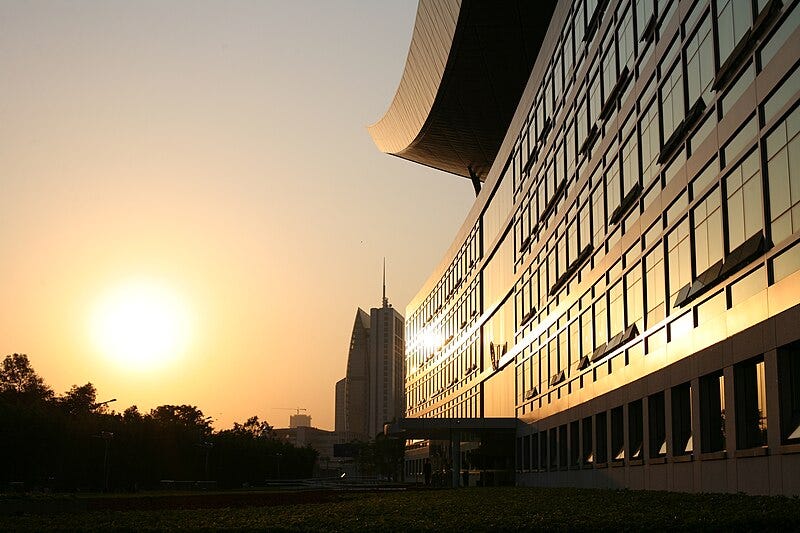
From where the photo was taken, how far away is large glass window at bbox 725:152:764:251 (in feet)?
85.0

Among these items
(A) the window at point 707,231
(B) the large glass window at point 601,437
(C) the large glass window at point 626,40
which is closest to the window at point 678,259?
(A) the window at point 707,231

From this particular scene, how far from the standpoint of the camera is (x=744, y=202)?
2689 cm

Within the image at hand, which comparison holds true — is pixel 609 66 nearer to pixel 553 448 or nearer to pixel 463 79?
pixel 553 448

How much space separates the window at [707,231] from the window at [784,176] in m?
3.83

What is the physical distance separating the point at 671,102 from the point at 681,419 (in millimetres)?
10442

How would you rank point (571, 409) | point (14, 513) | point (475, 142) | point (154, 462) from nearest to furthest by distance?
point (14, 513), point (571, 409), point (154, 462), point (475, 142)

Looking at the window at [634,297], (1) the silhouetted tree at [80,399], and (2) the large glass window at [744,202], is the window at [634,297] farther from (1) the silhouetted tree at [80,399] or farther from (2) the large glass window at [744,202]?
(1) the silhouetted tree at [80,399]

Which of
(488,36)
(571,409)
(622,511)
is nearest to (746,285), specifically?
(622,511)

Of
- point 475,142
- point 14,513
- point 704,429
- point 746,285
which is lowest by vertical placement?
point 14,513

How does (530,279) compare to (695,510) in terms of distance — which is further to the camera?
(530,279)

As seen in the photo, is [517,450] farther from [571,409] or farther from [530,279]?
[571,409]

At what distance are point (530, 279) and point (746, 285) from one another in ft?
108

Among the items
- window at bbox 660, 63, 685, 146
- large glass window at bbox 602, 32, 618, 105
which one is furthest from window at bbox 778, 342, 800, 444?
large glass window at bbox 602, 32, 618, 105

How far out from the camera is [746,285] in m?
26.7
